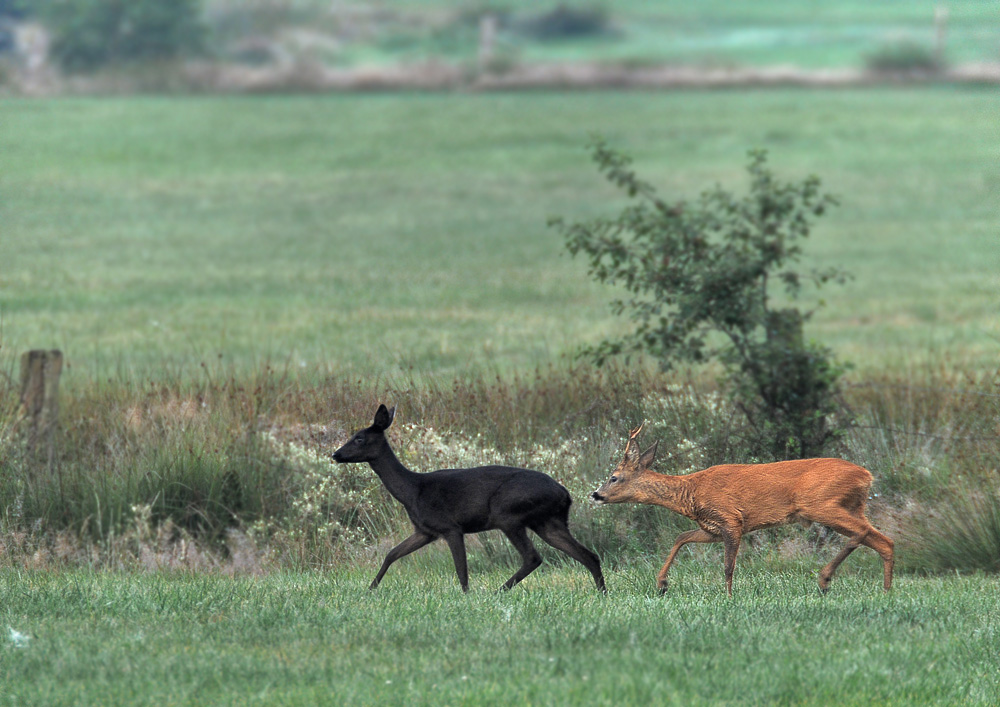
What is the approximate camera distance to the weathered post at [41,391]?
13508 millimetres

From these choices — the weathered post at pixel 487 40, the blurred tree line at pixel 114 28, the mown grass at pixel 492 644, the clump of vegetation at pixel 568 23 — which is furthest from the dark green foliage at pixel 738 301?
the clump of vegetation at pixel 568 23

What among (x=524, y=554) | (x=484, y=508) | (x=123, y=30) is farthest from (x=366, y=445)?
(x=123, y=30)

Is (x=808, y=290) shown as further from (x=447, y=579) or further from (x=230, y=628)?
(x=230, y=628)

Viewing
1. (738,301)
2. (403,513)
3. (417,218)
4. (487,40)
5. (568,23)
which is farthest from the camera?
(568,23)

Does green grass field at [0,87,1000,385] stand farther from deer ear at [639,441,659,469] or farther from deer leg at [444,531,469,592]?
deer ear at [639,441,659,469]

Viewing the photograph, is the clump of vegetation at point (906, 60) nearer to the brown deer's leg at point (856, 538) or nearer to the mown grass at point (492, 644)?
the brown deer's leg at point (856, 538)

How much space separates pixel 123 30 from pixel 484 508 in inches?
2521

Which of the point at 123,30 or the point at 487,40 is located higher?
the point at 123,30

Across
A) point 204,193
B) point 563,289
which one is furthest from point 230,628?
point 204,193

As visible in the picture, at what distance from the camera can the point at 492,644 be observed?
25.5 feet

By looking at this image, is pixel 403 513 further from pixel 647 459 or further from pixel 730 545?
pixel 730 545

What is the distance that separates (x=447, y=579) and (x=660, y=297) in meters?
4.27

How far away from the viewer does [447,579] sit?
34.2 ft

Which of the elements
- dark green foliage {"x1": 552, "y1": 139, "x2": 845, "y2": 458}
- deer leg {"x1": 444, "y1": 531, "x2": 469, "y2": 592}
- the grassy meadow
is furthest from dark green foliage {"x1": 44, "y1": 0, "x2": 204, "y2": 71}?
deer leg {"x1": 444, "y1": 531, "x2": 469, "y2": 592}
